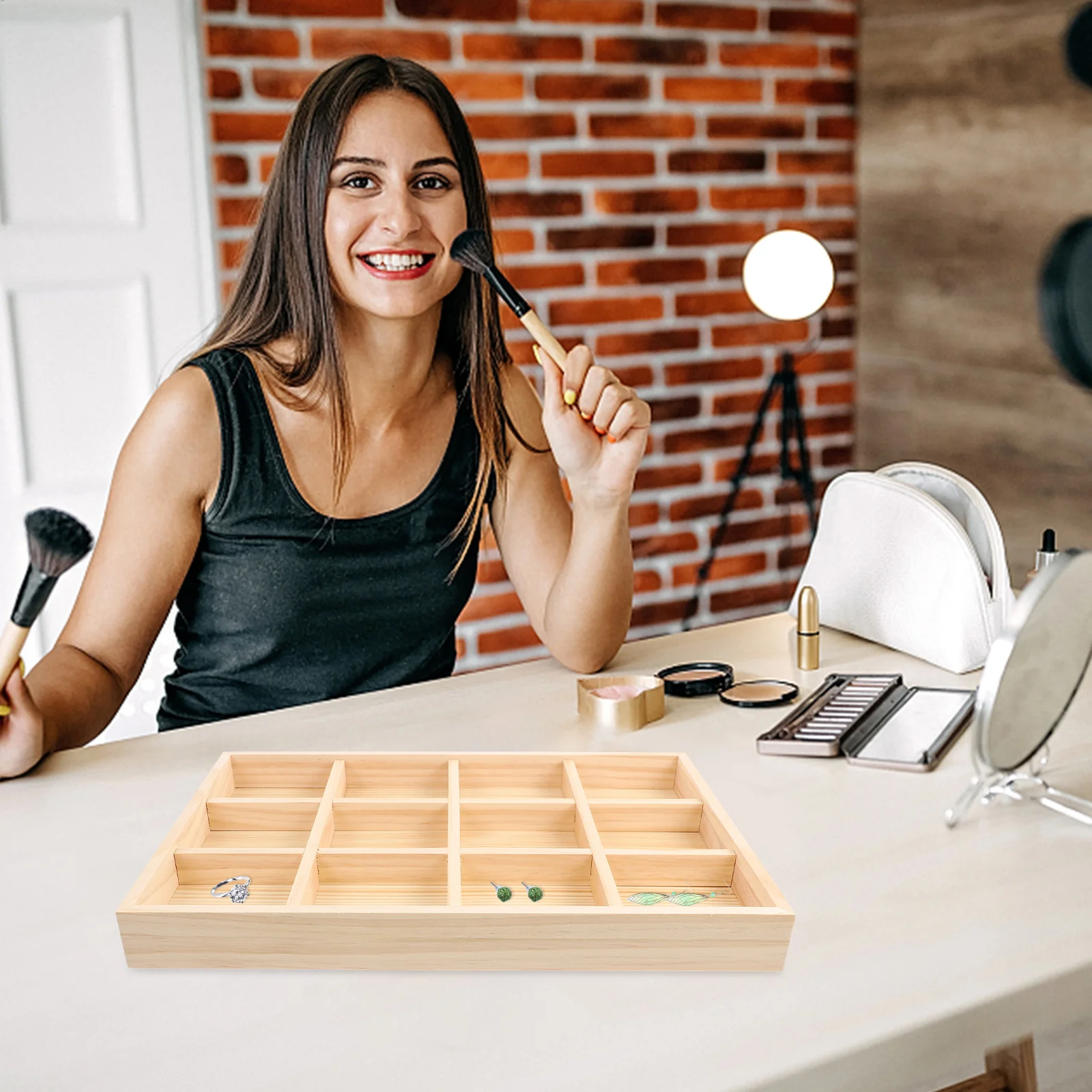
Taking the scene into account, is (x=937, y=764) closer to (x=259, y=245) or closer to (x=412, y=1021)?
(x=412, y=1021)

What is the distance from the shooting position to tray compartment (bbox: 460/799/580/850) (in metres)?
1.04

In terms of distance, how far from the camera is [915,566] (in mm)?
1455

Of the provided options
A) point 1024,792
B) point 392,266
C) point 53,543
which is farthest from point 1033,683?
point 392,266

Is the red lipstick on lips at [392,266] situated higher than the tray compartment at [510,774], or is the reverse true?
the red lipstick on lips at [392,266]

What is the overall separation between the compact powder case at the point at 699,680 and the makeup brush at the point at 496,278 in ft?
1.17

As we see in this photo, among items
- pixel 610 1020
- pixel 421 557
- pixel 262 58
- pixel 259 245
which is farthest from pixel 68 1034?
pixel 262 58

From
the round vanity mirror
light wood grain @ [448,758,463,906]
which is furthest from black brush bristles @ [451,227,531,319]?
→ the round vanity mirror

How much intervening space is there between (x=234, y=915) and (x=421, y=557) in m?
0.84

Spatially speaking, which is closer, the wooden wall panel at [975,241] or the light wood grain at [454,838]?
the light wood grain at [454,838]

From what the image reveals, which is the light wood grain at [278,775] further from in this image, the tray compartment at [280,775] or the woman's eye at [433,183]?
the woman's eye at [433,183]

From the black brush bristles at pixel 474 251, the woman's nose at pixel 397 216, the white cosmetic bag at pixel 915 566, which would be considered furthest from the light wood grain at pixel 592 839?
the woman's nose at pixel 397 216

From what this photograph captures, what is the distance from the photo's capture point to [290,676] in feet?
5.25

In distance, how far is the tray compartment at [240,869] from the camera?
3.11ft

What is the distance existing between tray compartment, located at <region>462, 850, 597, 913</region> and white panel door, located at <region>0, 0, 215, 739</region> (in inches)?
70.3
